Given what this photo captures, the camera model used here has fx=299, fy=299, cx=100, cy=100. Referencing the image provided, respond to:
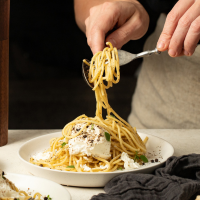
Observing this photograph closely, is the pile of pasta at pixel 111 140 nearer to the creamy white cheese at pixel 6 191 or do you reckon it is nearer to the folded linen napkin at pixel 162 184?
the folded linen napkin at pixel 162 184

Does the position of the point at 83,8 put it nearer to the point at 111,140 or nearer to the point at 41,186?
the point at 111,140

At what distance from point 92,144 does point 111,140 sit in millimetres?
290

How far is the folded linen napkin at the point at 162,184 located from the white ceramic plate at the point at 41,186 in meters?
0.14

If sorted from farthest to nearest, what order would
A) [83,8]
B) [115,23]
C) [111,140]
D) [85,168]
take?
[83,8] < [115,23] < [111,140] < [85,168]

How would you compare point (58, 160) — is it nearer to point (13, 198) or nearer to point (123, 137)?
point (123, 137)

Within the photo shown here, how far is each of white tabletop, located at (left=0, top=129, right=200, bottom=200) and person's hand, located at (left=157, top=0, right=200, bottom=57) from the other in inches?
26.9

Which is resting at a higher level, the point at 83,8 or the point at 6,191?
the point at 83,8

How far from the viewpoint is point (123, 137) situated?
1.95 metres

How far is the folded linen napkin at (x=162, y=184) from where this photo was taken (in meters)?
1.23

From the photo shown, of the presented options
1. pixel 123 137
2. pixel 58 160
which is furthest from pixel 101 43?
pixel 58 160

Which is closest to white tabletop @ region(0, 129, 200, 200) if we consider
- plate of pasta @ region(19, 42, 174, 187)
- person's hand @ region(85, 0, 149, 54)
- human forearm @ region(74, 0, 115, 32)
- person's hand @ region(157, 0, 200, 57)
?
plate of pasta @ region(19, 42, 174, 187)

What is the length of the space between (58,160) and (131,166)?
0.44 meters

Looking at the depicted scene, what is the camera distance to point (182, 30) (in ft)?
5.88

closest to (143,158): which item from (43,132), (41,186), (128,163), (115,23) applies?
(128,163)
